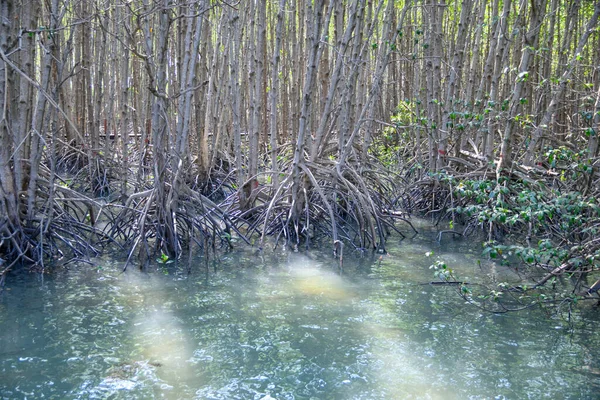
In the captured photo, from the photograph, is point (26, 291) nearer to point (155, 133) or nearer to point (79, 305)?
point (79, 305)

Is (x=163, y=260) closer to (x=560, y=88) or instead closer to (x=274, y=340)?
(x=274, y=340)

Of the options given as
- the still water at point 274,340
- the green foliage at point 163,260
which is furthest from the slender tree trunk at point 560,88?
the green foliage at point 163,260

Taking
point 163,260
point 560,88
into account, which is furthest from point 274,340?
point 560,88

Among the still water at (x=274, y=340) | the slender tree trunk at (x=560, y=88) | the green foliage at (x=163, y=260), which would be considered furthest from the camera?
the slender tree trunk at (x=560, y=88)

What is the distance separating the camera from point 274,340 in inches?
161

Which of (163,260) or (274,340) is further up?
(163,260)

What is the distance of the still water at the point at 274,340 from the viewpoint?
3445mm

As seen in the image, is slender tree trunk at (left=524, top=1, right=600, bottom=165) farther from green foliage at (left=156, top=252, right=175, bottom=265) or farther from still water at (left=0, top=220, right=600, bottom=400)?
green foliage at (left=156, top=252, right=175, bottom=265)

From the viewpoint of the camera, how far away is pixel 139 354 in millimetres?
3803

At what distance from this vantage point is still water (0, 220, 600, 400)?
11.3ft

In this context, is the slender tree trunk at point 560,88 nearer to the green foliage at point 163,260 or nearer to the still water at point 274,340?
the still water at point 274,340

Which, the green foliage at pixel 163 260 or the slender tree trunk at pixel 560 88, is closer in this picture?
the green foliage at pixel 163 260

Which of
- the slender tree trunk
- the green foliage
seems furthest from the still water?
the slender tree trunk

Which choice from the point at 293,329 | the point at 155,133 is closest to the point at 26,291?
the point at 155,133
